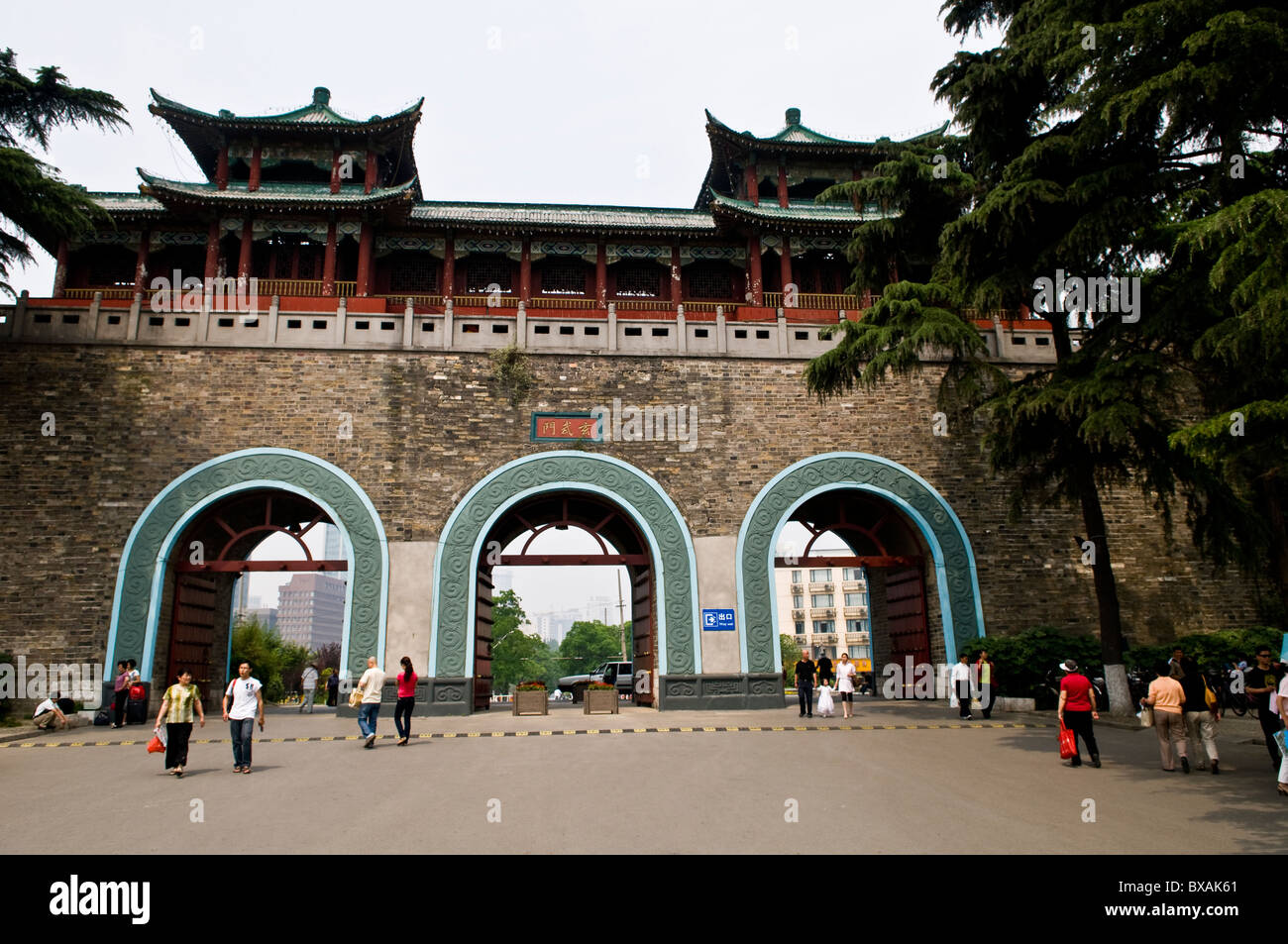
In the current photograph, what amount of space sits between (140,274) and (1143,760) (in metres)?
20.0

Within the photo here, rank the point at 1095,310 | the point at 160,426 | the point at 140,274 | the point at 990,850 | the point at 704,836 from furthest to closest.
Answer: the point at 140,274
the point at 160,426
the point at 1095,310
the point at 704,836
the point at 990,850

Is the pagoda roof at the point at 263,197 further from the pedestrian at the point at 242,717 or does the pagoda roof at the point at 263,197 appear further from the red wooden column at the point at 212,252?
the pedestrian at the point at 242,717

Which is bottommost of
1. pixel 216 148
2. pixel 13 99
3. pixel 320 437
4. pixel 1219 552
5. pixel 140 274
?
pixel 1219 552

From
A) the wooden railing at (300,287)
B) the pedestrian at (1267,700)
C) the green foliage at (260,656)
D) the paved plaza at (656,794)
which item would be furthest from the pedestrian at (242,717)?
the green foliage at (260,656)

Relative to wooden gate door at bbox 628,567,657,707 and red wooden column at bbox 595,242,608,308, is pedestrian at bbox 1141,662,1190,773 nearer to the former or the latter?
wooden gate door at bbox 628,567,657,707

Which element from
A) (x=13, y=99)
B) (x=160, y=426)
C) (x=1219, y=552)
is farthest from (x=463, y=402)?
(x=1219, y=552)

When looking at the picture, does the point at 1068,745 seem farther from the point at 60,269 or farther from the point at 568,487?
the point at 60,269

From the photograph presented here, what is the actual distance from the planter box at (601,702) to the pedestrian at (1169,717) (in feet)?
28.5

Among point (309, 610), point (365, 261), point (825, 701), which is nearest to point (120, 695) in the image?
point (365, 261)

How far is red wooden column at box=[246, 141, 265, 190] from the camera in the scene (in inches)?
725

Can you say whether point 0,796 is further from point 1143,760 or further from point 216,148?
point 216,148

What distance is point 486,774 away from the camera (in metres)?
7.90

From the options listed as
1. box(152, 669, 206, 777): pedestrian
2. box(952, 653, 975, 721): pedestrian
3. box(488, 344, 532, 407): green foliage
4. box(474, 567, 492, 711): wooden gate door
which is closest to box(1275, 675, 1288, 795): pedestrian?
box(952, 653, 975, 721): pedestrian

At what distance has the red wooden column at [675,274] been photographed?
1830 centimetres
